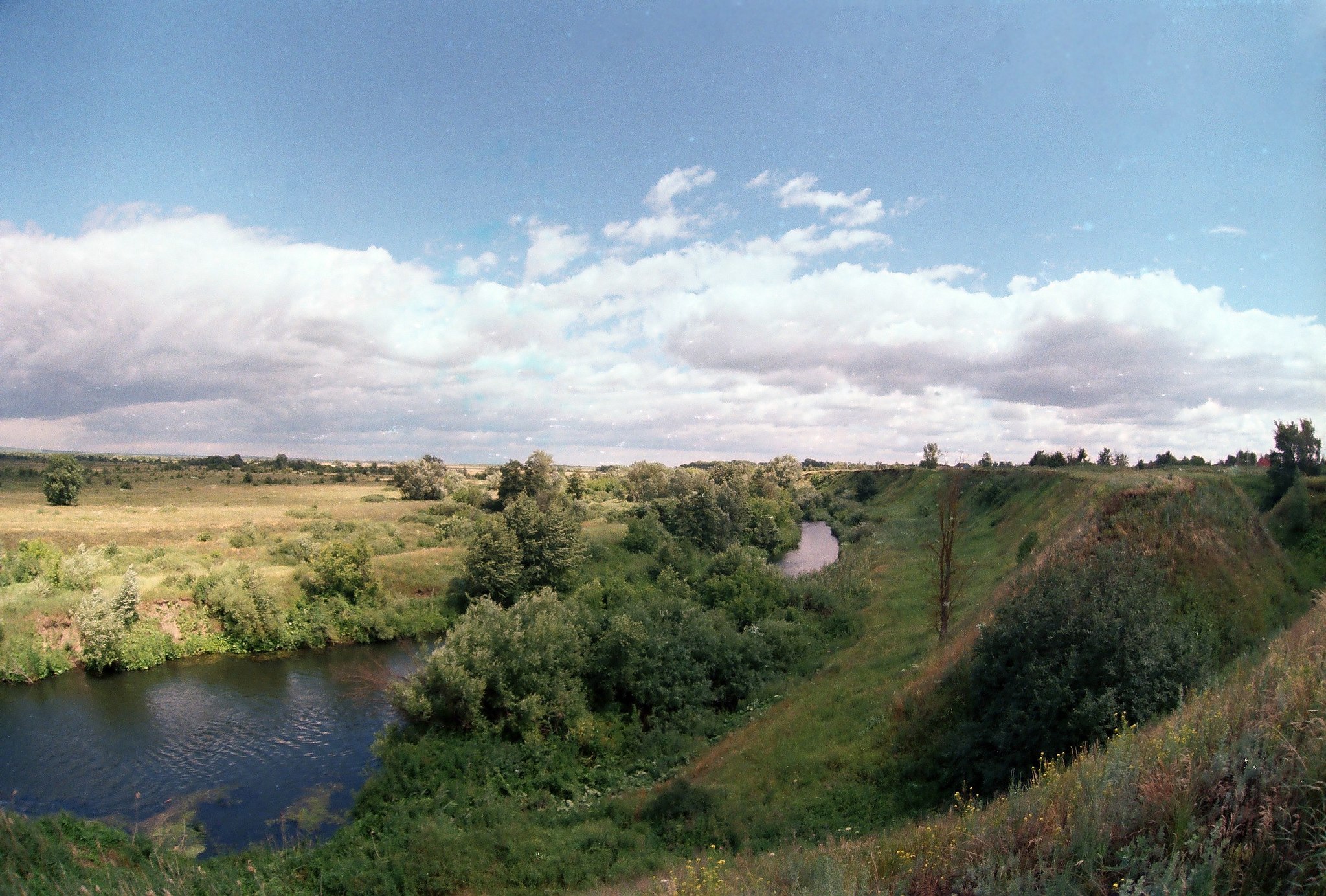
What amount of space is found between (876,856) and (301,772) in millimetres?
20632

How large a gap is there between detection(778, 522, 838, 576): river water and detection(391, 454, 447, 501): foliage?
130 ft

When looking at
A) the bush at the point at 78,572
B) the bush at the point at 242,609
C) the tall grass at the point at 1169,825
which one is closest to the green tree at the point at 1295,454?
the tall grass at the point at 1169,825

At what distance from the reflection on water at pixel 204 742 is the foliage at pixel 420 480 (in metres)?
41.1

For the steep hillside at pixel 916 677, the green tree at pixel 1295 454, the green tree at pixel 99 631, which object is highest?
the green tree at pixel 1295 454

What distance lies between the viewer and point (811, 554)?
5691 cm

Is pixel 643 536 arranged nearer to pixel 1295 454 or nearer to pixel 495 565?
pixel 495 565

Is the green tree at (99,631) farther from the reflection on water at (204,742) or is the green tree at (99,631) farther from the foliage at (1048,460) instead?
the foliage at (1048,460)

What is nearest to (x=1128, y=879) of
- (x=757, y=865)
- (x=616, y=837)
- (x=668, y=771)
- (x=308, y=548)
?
(x=757, y=865)

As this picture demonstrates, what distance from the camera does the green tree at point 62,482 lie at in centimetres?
4481

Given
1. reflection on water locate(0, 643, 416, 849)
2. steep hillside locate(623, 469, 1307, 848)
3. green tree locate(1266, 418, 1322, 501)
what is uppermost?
green tree locate(1266, 418, 1322, 501)

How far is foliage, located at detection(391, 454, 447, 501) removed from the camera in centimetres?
7106

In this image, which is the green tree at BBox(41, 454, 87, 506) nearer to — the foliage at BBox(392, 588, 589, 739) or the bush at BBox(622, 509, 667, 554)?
the bush at BBox(622, 509, 667, 554)

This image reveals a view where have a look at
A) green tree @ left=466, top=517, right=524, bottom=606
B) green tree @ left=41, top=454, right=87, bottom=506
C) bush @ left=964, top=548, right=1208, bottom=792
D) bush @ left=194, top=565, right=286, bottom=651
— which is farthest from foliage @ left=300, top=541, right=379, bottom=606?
bush @ left=964, top=548, right=1208, bottom=792

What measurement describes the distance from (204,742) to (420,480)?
51.6 m
